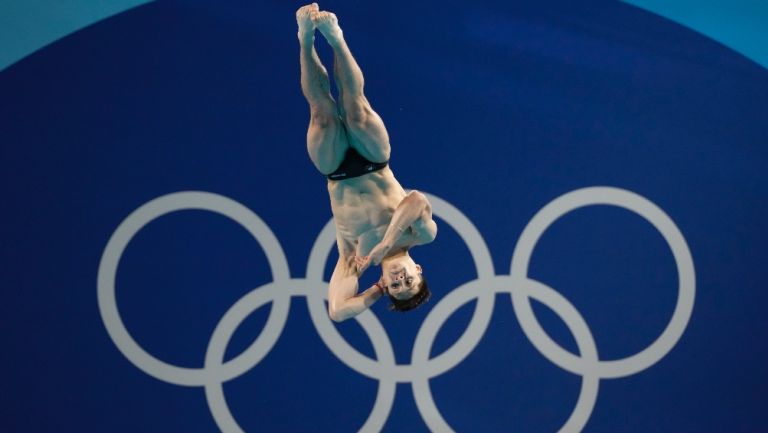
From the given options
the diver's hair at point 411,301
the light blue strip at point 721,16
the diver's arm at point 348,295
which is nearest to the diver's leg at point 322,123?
the diver's arm at point 348,295

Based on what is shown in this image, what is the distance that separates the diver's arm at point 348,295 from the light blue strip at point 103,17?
4.01 meters

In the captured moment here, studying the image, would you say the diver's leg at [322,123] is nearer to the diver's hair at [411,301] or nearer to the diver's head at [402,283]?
the diver's head at [402,283]

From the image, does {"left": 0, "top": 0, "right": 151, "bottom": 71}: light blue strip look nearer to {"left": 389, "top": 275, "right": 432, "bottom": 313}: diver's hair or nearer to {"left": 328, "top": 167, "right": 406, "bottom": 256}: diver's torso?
{"left": 328, "top": 167, "right": 406, "bottom": 256}: diver's torso

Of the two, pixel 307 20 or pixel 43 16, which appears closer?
pixel 307 20

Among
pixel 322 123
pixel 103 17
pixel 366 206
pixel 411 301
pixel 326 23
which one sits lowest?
pixel 411 301

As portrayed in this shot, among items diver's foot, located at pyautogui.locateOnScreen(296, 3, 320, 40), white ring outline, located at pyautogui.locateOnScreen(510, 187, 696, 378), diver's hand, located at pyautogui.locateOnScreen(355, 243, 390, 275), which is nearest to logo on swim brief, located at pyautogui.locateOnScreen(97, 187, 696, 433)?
white ring outline, located at pyautogui.locateOnScreen(510, 187, 696, 378)

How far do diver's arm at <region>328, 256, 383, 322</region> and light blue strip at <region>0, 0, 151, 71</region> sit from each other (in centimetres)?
400

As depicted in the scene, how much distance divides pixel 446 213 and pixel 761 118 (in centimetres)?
317

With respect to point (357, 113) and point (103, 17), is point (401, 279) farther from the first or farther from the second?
point (103, 17)

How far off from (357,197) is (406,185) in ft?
9.13

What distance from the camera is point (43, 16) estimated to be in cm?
845

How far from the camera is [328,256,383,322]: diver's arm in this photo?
5578 mm

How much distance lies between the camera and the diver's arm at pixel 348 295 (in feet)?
Result: 18.3

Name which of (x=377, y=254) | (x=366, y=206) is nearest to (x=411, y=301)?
(x=377, y=254)
